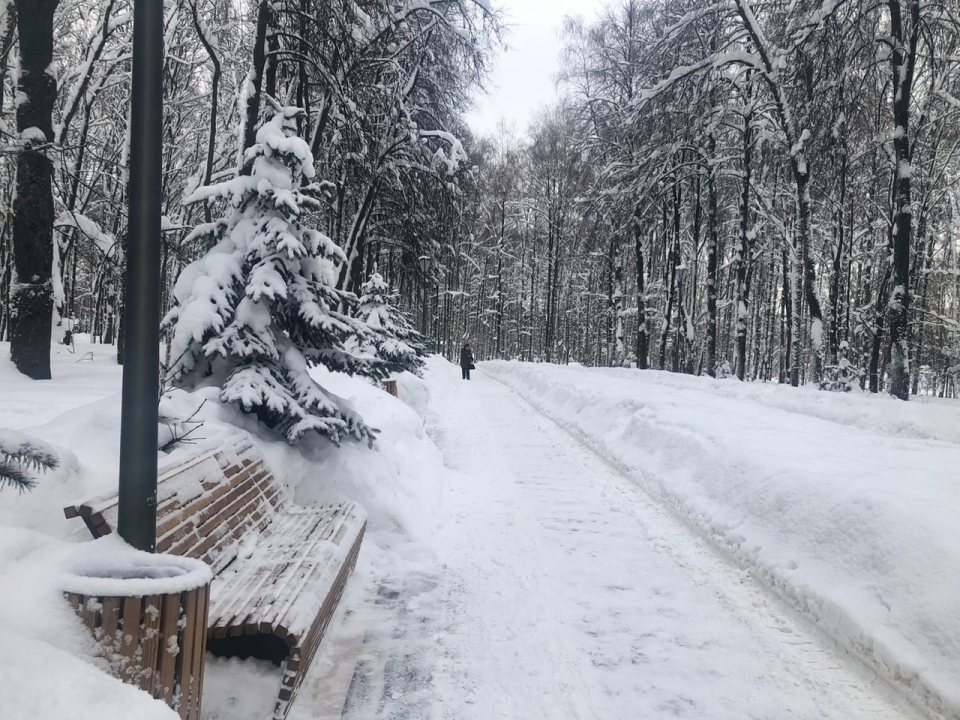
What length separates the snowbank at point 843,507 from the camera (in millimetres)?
3236

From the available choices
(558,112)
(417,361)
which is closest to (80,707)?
(417,361)

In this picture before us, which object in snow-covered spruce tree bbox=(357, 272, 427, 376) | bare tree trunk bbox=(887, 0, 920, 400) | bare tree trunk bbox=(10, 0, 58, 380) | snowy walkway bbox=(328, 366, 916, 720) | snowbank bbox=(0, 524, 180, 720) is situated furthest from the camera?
snow-covered spruce tree bbox=(357, 272, 427, 376)

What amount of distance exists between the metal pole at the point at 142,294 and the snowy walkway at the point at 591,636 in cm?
141

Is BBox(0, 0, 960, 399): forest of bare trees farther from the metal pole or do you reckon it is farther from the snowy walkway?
the snowy walkway

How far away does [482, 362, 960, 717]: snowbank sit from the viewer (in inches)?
127

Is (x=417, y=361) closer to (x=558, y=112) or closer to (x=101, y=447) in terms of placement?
(x=101, y=447)

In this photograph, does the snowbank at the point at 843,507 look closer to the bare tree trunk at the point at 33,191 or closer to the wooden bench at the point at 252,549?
the wooden bench at the point at 252,549

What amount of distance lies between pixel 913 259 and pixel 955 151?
5.63 m

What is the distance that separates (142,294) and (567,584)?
3325mm

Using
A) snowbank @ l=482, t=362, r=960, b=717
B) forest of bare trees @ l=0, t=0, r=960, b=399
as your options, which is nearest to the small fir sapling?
snowbank @ l=482, t=362, r=960, b=717

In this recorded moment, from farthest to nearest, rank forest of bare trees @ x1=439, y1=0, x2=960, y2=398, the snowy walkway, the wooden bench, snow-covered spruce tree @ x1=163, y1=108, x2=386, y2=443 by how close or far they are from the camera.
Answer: forest of bare trees @ x1=439, y1=0, x2=960, y2=398, snow-covered spruce tree @ x1=163, y1=108, x2=386, y2=443, the snowy walkway, the wooden bench

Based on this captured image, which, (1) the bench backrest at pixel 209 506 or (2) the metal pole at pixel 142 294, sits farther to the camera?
(1) the bench backrest at pixel 209 506

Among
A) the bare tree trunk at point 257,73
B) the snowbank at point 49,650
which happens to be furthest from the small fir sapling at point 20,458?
the bare tree trunk at point 257,73

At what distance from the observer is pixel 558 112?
106 feet
